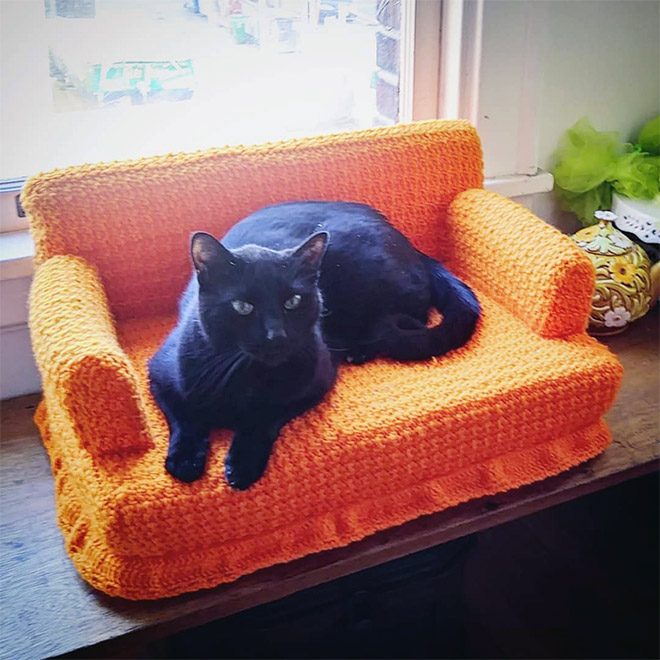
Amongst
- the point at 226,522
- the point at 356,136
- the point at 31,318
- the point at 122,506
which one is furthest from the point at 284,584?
the point at 356,136

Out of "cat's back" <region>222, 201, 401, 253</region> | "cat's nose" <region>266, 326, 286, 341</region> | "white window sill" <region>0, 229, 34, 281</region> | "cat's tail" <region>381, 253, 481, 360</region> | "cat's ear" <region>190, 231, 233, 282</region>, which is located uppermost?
"cat's ear" <region>190, 231, 233, 282</region>

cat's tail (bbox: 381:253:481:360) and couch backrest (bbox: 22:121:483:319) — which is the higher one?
couch backrest (bbox: 22:121:483:319)

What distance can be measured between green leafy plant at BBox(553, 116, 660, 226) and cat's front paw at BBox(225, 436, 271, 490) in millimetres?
1013

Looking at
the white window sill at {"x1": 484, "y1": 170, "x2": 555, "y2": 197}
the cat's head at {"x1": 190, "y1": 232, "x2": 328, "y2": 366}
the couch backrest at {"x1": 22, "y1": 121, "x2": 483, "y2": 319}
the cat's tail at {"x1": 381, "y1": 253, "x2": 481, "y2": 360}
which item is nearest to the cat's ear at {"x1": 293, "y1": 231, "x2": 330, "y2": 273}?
the cat's head at {"x1": 190, "y1": 232, "x2": 328, "y2": 366}

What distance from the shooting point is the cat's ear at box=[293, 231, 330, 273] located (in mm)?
904

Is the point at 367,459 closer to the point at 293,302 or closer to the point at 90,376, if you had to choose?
the point at 293,302

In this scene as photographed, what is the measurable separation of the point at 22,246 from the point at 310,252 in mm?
667

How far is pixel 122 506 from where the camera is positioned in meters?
0.86

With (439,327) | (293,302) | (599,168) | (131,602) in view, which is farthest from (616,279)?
(131,602)

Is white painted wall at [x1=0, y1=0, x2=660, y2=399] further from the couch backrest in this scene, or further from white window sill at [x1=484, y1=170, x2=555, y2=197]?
the couch backrest

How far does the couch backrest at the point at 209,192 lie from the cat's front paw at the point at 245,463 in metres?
0.42

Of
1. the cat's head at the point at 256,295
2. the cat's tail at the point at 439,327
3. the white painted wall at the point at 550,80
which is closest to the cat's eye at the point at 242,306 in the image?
the cat's head at the point at 256,295

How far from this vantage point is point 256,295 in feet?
2.89

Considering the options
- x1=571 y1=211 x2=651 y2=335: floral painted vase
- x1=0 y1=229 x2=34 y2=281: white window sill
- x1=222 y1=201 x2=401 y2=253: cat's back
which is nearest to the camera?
x1=222 y1=201 x2=401 y2=253: cat's back
